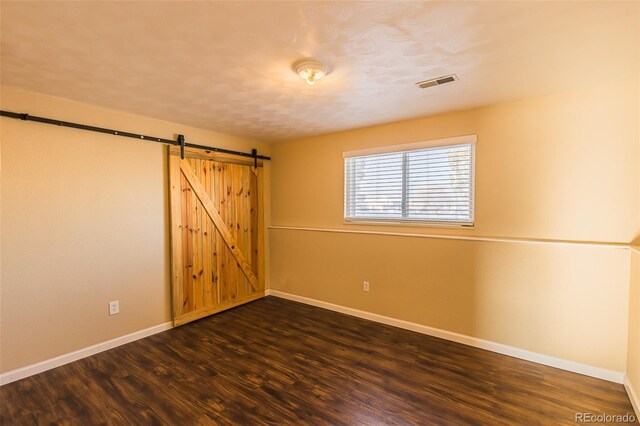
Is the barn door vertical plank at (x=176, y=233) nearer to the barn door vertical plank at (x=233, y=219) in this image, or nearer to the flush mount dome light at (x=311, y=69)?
the barn door vertical plank at (x=233, y=219)

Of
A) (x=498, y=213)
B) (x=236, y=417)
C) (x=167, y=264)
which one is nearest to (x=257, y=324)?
(x=167, y=264)

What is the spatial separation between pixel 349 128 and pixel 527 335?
9.17ft

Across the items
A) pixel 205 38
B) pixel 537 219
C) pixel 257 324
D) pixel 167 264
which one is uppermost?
pixel 205 38

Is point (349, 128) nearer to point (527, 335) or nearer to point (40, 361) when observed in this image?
point (527, 335)

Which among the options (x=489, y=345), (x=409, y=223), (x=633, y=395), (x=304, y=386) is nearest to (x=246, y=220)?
(x=409, y=223)

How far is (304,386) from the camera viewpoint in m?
2.23

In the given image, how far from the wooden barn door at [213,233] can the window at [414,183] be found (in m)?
1.46

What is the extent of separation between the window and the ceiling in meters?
0.54

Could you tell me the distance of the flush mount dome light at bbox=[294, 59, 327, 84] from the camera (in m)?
1.91

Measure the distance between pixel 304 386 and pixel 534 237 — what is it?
2339mm

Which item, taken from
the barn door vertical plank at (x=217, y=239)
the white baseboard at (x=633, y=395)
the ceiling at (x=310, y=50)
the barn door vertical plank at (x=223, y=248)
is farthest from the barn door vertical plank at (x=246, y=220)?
the white baseboard at (x=633, y=395)

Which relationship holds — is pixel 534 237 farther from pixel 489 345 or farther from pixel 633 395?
pixel 633 395

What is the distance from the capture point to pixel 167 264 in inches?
131

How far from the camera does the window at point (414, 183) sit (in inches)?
118
